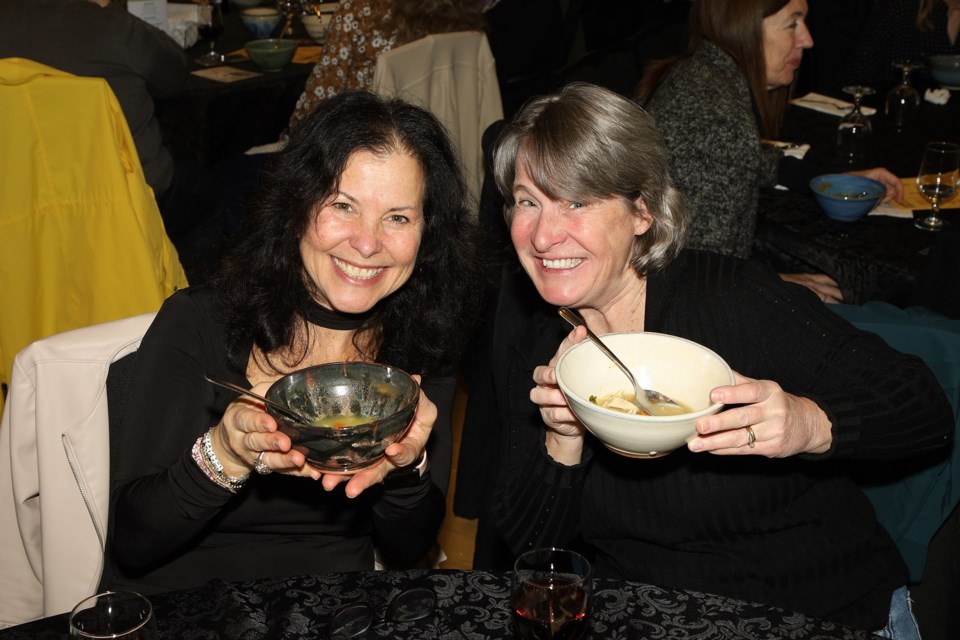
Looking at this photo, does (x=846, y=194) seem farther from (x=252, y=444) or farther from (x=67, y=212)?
(x=67, y=212)

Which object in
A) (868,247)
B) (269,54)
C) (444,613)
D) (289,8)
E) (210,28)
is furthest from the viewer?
(289,8)

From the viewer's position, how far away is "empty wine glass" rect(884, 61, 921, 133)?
3.79 meters

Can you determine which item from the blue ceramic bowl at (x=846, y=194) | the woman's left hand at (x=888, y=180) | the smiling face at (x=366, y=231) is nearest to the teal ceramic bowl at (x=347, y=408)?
the smiling face at (x=366, y=231)

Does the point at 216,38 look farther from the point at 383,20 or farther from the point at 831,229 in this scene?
the point at 831,229

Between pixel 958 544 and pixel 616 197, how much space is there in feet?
3.36

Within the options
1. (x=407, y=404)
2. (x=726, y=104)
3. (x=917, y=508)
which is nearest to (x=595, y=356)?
(x=407, y=404)

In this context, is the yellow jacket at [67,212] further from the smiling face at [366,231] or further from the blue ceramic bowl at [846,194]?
the blue ceramic bowl at [846,194]

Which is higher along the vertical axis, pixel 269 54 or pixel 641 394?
pixel 269 54

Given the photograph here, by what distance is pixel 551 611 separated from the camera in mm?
1210

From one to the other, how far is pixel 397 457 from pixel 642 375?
40 cm

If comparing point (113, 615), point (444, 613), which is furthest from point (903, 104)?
point (113, 615)

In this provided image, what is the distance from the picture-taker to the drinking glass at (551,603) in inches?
47.3

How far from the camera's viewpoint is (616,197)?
1752 millimetres

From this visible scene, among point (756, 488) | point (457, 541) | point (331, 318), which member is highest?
point (331, 318)
